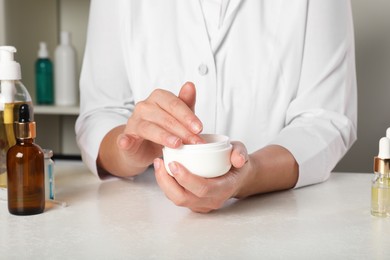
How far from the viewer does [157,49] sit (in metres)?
1.50

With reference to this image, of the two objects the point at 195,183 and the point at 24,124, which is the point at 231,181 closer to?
the point at 195,183

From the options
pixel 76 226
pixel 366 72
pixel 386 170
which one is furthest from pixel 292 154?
pixel 366 72

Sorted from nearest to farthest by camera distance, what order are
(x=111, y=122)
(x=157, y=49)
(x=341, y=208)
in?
(x=341, y=208) < (x=111, y=122) < (x=157, y=49)

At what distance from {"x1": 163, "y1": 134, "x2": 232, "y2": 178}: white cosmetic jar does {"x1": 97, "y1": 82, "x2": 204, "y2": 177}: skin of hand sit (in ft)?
0.06

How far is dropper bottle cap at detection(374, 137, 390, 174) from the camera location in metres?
1.01

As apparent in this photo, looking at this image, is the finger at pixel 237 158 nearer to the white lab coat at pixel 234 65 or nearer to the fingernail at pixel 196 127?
the fingernail at pixel 196 127

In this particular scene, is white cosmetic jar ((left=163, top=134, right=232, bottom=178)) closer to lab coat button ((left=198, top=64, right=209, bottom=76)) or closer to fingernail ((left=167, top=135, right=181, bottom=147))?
fingernail ((left=167, top=135, right=181, bottom=147))

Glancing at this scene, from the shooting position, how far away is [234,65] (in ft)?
4.79

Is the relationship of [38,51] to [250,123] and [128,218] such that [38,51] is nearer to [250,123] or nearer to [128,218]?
[250,123]

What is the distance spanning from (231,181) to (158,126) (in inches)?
6.1

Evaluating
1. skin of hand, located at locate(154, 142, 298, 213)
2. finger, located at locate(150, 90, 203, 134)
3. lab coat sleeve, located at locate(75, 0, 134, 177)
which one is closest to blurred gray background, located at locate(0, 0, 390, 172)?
lab coat sleeve, located at locate(75, 0, 134, 177)

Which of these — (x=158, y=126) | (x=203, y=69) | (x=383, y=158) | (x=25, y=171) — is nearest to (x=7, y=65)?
(x=25, y=171)

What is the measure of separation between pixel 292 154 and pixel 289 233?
350 mm

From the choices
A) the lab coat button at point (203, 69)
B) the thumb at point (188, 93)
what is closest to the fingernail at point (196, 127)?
the thumb at point (188, 93)
